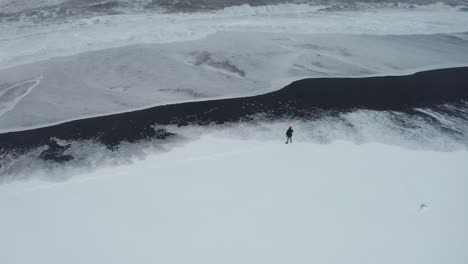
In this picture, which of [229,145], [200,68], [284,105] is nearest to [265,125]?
[284,105]

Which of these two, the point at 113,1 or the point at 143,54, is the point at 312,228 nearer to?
the point at 143,54

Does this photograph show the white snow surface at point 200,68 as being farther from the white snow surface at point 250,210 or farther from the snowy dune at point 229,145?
the white snow surface at point 250,210

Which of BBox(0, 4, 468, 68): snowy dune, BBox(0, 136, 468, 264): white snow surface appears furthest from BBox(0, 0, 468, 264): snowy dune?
BBox(0, 4, 468, 68): snowy dune

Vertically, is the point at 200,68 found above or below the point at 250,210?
above

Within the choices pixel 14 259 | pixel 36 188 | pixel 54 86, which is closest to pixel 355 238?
pixel 14 259

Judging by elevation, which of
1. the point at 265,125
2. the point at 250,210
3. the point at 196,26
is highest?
the point at 196,26

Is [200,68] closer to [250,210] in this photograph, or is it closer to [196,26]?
[196,26]
